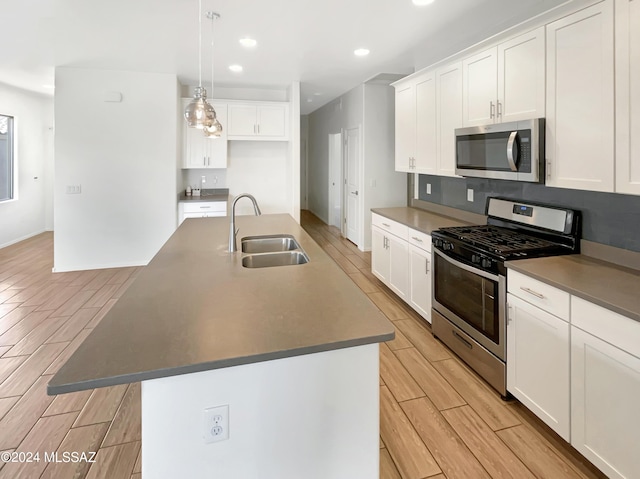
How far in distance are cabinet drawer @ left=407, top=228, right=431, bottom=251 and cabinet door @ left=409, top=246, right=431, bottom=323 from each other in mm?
43

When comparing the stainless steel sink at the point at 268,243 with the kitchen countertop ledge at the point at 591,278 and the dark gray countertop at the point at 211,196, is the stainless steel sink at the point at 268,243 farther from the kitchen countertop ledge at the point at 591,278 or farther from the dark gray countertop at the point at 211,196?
the dark gray countertop at the point at 211,196

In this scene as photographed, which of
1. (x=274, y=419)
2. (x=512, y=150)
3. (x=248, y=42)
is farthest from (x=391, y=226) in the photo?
(x=274, y=419)

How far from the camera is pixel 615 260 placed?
2037 mm

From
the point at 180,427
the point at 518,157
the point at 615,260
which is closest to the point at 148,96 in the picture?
the point at 518,157

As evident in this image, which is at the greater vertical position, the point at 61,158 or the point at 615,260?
the point at 61,158

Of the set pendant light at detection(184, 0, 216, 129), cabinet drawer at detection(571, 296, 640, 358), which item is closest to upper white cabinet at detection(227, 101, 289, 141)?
pendant light at detection(184, 0, 216, 129)

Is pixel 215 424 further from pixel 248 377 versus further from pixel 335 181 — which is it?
pixel 335 181

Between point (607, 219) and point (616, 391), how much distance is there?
1.05m

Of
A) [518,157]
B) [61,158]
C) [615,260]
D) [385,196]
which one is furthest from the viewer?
[385,196]

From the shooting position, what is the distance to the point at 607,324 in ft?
5.02

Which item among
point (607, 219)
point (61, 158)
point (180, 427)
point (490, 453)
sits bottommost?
point (490, 453)

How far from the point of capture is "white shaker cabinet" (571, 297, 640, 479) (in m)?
1.45

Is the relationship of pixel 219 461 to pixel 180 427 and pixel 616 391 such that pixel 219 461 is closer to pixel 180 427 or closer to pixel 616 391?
pixel 180 427

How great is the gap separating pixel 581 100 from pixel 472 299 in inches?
51.7
